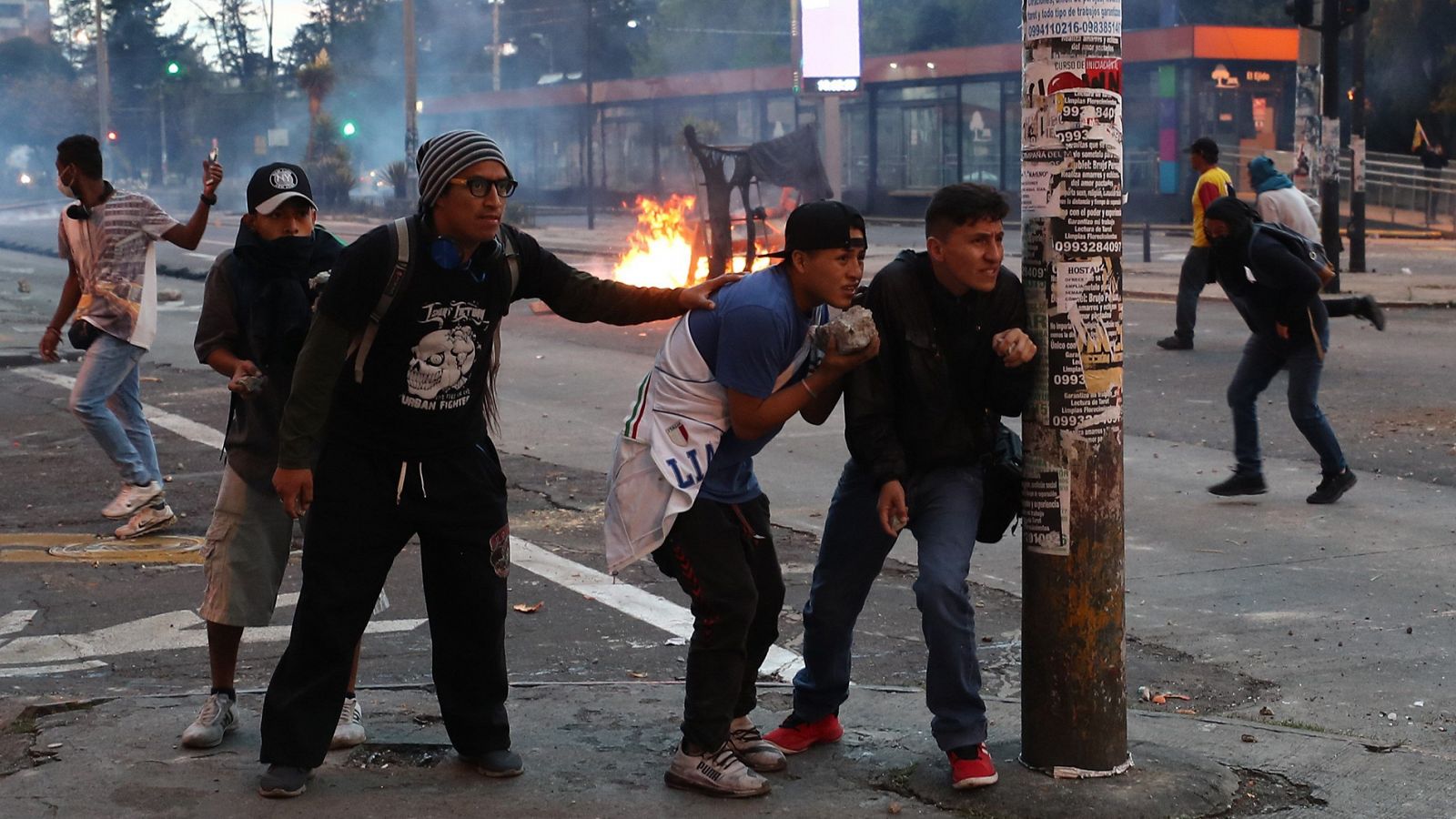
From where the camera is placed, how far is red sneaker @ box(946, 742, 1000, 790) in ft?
13.8

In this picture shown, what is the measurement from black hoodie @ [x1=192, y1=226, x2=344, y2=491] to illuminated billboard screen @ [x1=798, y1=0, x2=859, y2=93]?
2650 cm

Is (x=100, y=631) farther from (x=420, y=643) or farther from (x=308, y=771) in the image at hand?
(x=308, y=771)

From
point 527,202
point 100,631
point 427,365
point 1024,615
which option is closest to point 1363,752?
point 1024,615

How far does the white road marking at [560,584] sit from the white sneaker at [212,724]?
1.50 meters

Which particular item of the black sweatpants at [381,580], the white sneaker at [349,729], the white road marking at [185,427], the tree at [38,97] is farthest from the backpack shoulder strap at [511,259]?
the tree at [38,97]

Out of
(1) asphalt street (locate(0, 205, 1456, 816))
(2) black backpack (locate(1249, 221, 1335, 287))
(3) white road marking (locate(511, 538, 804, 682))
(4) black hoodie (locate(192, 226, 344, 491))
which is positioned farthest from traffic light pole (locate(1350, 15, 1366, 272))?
(4) black hoodie (locate(192, 226, 344, 491))

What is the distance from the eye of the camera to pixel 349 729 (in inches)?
186

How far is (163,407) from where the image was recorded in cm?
1254

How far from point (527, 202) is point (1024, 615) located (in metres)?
51.6

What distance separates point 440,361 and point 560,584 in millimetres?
2974

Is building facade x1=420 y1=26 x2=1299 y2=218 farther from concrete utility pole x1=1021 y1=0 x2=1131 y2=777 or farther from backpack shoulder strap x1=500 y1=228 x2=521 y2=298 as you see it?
concrete utility pole x1=1021 y1=0 x2=1131 y2=777

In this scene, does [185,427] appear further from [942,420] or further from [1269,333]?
[942,420]

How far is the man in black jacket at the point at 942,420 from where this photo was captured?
4230 millimetres

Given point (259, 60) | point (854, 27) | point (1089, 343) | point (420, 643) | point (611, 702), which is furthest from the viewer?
point (259, 60)
